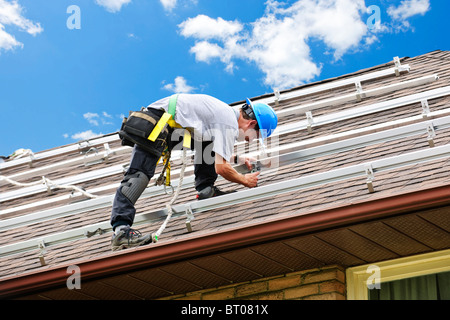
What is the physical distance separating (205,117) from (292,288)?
59.7 inches

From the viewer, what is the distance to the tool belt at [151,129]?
5.23 m

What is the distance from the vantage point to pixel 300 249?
4.72 m

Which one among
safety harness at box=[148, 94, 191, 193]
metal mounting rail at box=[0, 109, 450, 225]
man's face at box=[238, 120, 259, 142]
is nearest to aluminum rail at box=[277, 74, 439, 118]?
metal mounting rail at box=[0, 109, 450, 225]

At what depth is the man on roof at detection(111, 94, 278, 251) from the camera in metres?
5.17

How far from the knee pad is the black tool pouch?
220 millimetres

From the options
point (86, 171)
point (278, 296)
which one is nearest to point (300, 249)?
point (278, 296)

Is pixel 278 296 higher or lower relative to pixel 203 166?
lower

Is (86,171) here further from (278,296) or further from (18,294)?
(278,296)

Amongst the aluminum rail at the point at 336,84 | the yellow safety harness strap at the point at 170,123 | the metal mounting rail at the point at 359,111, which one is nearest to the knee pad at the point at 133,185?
the yellow safety harness strap at the point at 170,123

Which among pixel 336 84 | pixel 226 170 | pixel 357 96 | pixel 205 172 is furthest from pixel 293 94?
pixel 226 170

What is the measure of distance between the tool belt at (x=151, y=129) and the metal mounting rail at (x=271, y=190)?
51 cm

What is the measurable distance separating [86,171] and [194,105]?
11.9ft

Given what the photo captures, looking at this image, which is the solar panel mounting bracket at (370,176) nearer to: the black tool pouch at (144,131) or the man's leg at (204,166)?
the man's leg at (204,166)

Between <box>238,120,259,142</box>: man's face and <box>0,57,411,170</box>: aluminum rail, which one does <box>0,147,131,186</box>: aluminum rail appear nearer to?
<box>0,57,411,170</box>: aluminum rail
